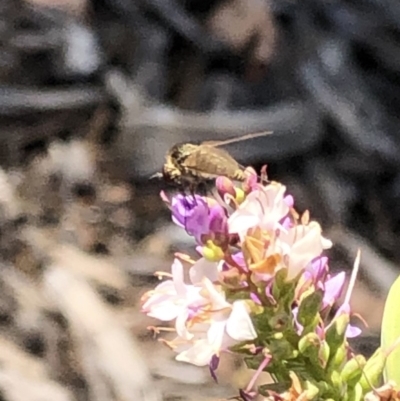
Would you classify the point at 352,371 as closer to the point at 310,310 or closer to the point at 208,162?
the point at 310,310

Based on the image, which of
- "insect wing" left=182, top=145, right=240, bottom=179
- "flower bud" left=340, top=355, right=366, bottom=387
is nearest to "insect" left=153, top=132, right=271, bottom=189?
"insect wing" left=182, top=145, right=240, bottom=179

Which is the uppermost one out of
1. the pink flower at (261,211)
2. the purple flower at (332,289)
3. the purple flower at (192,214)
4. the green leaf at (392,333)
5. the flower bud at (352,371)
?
the pink flower at (261,211)

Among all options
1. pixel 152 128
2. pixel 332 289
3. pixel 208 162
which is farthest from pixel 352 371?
pixel 152 128

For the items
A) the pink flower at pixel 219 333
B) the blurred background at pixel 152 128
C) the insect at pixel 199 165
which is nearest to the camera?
the pink flower at pixel 219 333

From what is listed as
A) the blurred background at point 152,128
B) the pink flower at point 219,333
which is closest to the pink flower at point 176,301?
the pink flower at point 219,333

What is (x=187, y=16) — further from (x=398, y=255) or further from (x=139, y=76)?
(x=398, y=255)

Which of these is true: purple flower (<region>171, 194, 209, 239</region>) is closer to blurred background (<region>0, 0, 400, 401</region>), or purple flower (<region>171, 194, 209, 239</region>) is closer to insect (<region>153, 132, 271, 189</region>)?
insect (<region>153, 132, 271, 189</region>)

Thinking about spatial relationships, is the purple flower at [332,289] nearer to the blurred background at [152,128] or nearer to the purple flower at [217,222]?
the purple flower at [217,222]
